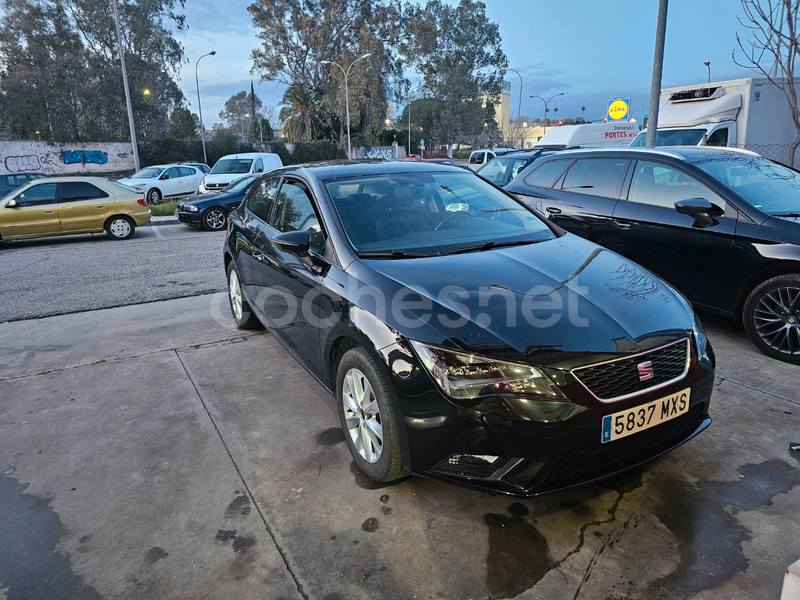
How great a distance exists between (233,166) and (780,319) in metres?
15.5

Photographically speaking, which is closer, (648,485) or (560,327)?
(560,327)

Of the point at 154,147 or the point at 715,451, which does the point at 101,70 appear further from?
the point at 715,451

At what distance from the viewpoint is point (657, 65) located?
9523 millimetres

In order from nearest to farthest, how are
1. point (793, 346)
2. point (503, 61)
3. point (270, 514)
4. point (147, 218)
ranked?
1. point (270, 514)
2. point (793, 346)
3. point (147, 218)
4. point (503, 61)

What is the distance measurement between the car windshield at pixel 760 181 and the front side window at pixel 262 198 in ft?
12.1

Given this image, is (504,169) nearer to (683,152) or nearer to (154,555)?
(683,152)

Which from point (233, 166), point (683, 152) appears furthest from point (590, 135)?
point (683, 152)

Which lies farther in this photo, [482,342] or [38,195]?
[38,195]

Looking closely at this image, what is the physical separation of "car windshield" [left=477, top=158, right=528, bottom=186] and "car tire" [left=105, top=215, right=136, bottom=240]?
813cm

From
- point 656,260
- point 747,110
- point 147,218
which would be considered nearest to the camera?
point 656,260

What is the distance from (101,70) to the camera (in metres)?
36.4

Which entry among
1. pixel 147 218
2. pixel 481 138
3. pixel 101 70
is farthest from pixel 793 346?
pixel 481 138

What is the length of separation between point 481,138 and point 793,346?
61.8m

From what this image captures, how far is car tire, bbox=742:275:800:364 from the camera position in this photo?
423 cm
